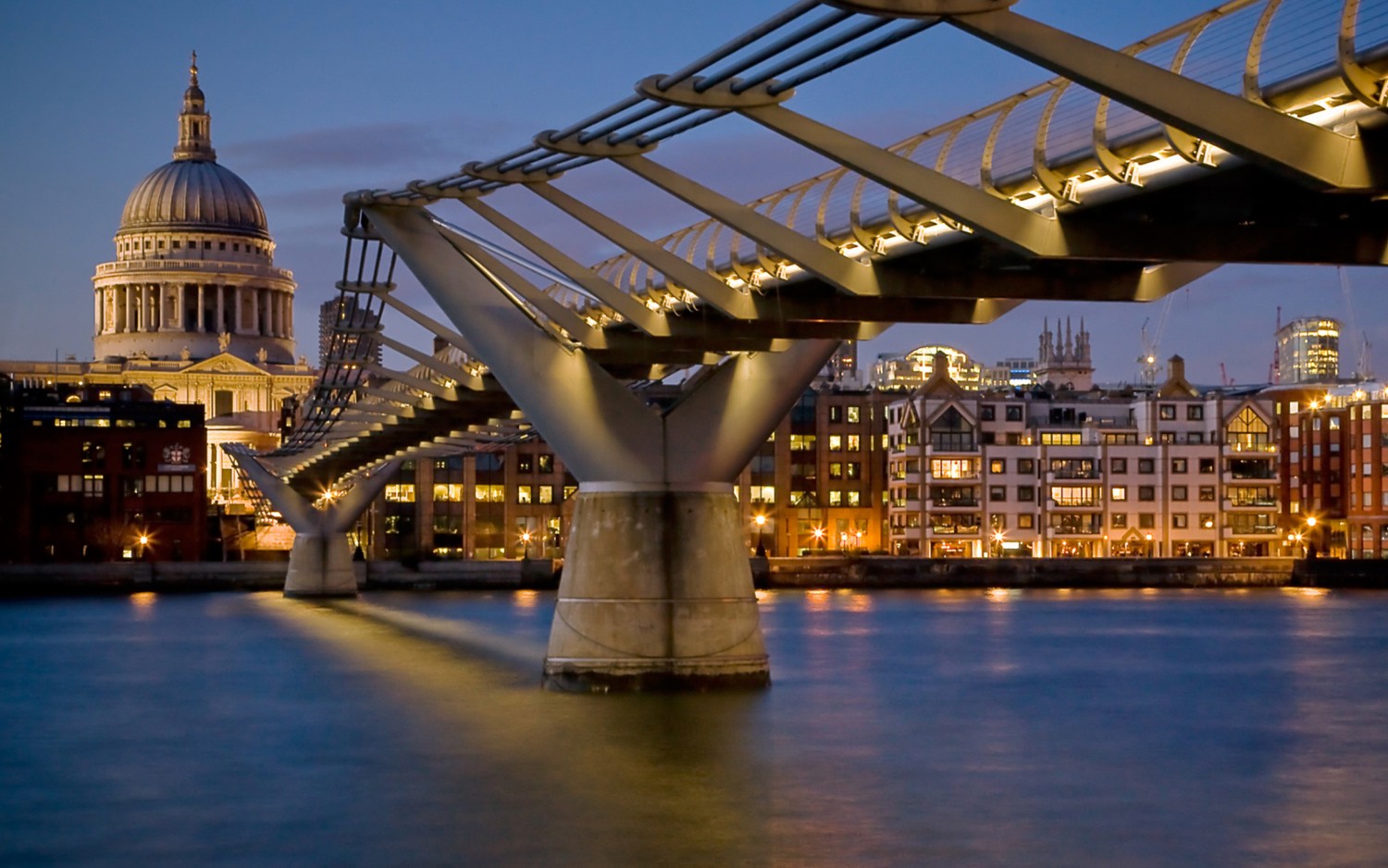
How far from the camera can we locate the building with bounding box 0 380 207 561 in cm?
11394

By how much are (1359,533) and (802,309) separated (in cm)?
10570

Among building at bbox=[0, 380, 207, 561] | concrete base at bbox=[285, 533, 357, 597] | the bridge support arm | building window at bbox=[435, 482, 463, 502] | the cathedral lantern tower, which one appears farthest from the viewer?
the cathedral lantern tower

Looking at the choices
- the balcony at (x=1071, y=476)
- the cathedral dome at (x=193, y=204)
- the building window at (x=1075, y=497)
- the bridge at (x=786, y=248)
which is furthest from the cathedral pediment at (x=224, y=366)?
the bridge at (x=786, y=248)

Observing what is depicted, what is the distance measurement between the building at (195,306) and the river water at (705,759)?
4945 inches

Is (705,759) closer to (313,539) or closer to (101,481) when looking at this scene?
(313,539)

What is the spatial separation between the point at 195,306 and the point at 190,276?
424cm

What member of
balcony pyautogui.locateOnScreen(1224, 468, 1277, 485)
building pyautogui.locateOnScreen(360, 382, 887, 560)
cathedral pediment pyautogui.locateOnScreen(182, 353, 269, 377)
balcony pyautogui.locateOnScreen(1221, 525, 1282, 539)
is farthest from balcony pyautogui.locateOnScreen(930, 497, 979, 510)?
cathedral pediment pyautogui.locateOnScreen(182, 353, 269, 377)

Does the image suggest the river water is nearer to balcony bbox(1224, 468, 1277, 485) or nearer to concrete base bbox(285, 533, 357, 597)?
concrete base bbox(285, 533, 357, 597)

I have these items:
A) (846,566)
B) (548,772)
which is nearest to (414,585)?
(846,566)

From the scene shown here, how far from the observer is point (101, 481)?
117 m

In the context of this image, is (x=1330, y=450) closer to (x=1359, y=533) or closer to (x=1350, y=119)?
(x=1359, y=533)

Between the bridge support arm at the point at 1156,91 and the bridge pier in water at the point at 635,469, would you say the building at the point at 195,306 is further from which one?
the bridge support arm at the point at 1156,91

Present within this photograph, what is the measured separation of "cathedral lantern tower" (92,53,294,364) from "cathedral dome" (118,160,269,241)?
0.26 feet

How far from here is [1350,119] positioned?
59.1ft
